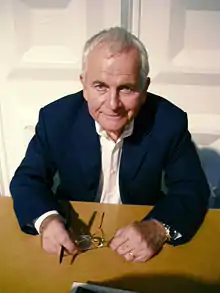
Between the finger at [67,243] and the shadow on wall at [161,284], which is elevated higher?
the finger at [67,243]

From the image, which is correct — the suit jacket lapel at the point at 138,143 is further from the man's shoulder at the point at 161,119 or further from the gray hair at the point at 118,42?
the gray hair at the point at 118,42

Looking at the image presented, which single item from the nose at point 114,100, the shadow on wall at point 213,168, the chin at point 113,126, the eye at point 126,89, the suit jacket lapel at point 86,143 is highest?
the eye at point 126,89

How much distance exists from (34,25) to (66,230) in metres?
1.09

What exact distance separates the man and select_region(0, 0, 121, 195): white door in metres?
0.63

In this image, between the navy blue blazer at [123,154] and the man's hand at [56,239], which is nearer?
the man's hand at [56,239]

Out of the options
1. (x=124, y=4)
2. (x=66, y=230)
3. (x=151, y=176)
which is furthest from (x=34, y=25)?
(x=66, y=230)

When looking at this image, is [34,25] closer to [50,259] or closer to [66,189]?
[66,189]

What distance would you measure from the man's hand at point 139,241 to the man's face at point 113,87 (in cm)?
28

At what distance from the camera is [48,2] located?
1869mm

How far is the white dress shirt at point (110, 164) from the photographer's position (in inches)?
51.8

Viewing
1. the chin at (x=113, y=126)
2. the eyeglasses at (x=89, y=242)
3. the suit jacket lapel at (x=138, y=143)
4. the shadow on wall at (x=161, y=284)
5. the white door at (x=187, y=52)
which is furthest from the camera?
the white door at (x=187, y=52)

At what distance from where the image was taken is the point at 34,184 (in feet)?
4.15

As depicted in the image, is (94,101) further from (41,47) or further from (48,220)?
(41,47)

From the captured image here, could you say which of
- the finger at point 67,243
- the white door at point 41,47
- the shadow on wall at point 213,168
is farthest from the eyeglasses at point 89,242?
the shadow on wall at point 213,168
